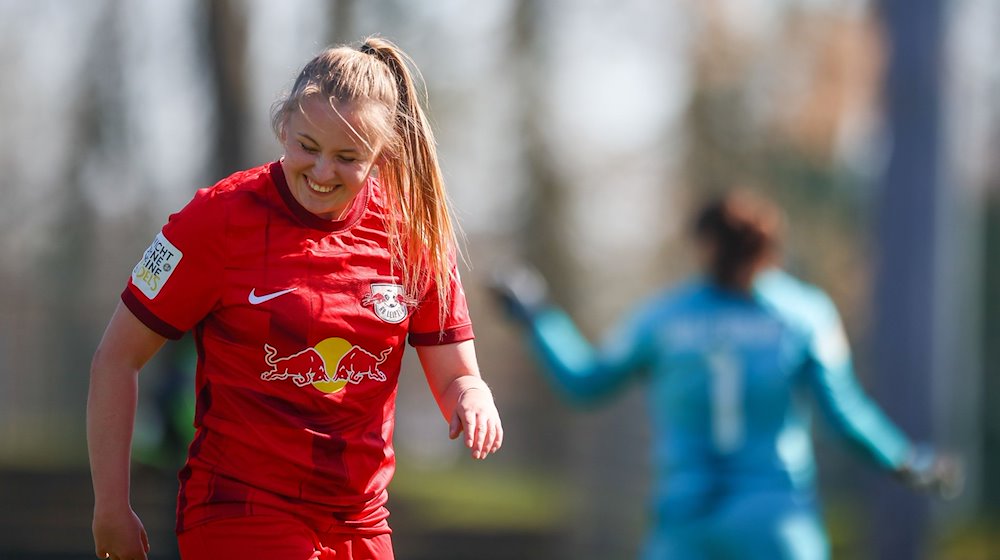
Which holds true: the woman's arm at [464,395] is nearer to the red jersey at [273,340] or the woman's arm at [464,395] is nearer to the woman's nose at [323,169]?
the red jersey at [273,340]

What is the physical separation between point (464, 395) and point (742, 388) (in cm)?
212

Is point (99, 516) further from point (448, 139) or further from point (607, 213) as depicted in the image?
point (607, 213)

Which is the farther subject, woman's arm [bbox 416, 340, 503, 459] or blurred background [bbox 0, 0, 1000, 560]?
blurred background [bbox 0, 0, 1000, 560]

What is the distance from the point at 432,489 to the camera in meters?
23.2

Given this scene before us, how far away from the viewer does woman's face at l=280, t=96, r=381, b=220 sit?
2.65 m

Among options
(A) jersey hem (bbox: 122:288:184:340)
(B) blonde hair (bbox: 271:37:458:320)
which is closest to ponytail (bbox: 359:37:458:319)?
(B) blonde hair (bbox: 271:37:458:320)

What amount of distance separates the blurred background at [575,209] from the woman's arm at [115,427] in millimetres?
3929

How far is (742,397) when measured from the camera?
4707 millimetres

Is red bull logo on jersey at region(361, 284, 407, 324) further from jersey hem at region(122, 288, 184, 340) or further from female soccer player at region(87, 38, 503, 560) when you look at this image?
jersey hem at region(122, 288, 184, 340)

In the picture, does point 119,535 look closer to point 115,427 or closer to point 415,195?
point 115,427

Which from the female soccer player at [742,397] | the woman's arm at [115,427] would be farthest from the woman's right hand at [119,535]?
the female soccer player at [742,397]

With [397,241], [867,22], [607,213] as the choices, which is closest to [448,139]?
[607,213]

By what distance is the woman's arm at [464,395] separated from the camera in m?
2.71

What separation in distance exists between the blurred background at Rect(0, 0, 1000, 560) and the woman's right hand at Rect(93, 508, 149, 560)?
13.1 ft
